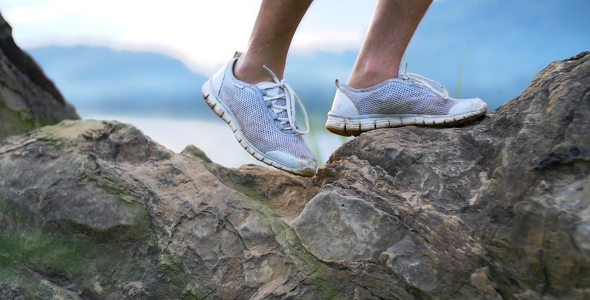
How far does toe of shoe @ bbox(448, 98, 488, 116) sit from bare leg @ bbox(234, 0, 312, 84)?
1.54 feet

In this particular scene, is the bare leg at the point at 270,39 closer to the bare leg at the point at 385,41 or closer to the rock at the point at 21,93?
the bare leg at the point at 385,41

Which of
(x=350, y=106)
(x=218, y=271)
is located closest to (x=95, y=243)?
(x=218, y=271)

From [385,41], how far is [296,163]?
1.37 feet

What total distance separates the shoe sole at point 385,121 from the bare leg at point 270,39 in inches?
8.3

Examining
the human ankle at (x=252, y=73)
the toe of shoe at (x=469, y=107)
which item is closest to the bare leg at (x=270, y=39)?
the human ankle at (x=252, y=73)

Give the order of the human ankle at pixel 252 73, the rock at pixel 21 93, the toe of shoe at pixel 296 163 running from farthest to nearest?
the rock at pixel 21 93, the human ankle at pixel 252 73, the toe of shoe at pixel 296 163

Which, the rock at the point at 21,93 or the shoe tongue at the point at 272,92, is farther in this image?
the rock at the point at 21,93

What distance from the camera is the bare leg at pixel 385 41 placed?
1305mm

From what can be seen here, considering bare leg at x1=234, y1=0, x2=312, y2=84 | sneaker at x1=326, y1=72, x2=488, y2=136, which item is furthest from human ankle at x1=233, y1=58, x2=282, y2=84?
sneaker at x1=326, y1=72, x2=488, y2=136

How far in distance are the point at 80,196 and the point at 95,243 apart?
12cm

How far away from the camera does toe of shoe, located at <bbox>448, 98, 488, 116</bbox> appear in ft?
4.14

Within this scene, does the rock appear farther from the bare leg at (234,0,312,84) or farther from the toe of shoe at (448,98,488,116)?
the toe of shoe at (448,98,488,116)

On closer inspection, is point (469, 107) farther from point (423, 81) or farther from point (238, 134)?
point (238, 134)

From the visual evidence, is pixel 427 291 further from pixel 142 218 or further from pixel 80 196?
pixel 80 196
